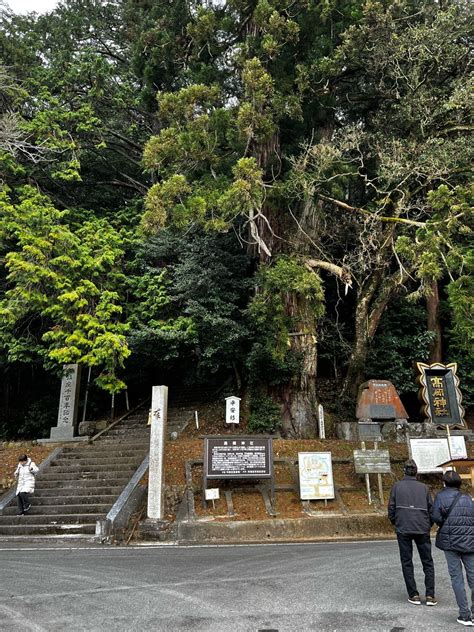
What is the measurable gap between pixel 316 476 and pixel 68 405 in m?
8.57

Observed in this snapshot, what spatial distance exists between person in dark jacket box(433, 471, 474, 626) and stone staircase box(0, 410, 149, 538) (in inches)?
276

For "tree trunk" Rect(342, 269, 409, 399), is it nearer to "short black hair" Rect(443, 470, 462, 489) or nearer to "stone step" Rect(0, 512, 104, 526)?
"stone step" Rect(0, 512, 104, 526)

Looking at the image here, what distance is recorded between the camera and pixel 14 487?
10961 mm

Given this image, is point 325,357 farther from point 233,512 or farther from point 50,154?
point 50,154

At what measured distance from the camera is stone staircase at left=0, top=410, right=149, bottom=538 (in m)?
9.26

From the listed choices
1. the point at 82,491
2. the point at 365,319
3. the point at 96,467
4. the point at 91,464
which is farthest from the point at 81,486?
the point at 365,319

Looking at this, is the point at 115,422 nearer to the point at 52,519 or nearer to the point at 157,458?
the point at 52,519

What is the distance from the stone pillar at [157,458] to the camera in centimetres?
874

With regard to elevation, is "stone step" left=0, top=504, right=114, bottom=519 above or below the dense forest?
below

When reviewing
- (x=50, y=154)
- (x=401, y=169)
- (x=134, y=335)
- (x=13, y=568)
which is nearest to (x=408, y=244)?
(x=401, y=169)

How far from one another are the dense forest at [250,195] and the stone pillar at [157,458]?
268 cm

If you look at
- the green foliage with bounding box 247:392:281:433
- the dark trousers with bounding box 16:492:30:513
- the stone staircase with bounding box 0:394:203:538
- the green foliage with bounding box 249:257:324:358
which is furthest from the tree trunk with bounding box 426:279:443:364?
the dark trousers with bounding box 16:492:30:513

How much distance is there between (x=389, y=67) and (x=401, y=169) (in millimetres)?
3537

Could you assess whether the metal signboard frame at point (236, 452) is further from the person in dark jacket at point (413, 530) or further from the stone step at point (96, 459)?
the person in dark jacket at point (413, 530)
